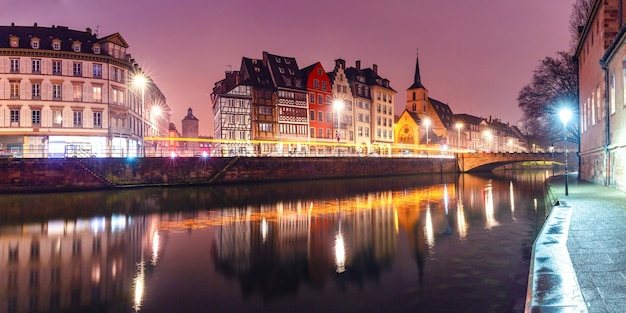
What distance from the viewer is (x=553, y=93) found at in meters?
49.4

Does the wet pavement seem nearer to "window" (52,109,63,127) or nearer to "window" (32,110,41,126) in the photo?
"window" (52,109,63,127)

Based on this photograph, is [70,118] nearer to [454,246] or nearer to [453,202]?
[453,202]

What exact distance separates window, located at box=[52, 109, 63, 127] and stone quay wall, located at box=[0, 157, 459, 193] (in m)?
15.0

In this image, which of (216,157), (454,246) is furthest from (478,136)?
(454,246)

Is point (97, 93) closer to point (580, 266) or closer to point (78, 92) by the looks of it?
point (78, 92)

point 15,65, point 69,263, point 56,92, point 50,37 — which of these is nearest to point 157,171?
point 56,92

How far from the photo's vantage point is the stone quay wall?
38.5 meters

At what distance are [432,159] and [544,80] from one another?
28857 mm

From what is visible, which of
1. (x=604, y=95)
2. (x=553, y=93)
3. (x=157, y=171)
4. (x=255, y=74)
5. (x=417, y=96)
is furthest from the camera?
(x=417, y=96)

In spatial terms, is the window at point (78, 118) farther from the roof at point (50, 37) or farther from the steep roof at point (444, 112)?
the steep roof at point (444, 112)

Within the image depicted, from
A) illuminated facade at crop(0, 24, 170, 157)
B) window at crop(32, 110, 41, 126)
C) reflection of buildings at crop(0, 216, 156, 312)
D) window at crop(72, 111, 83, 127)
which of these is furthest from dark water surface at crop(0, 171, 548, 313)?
window at crop(32, 110, 41, 126)

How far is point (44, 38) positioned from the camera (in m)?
53.2

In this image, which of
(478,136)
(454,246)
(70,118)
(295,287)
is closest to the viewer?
(295,287)

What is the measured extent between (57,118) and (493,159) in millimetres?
67469
